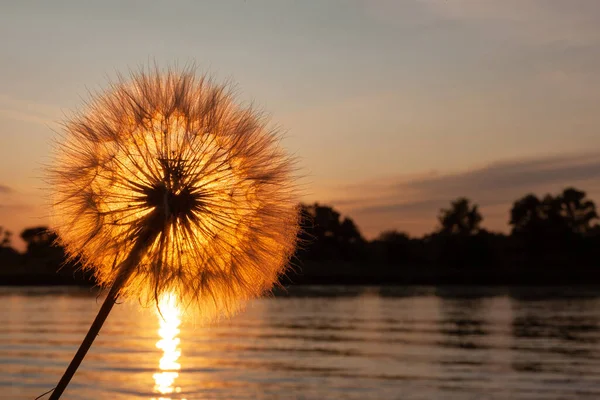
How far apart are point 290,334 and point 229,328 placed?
345 inches

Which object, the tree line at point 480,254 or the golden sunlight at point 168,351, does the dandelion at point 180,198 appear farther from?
the tree line at point 480,254

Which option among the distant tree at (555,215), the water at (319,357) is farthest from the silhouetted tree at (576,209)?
the water at (319,357)

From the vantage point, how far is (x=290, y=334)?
190 ft

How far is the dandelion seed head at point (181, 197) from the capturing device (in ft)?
11.1

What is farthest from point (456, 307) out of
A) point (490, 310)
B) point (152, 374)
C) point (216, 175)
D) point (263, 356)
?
point (216, 175)

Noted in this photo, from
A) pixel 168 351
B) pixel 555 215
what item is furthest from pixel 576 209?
pixel 168 351

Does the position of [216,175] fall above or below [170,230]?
above

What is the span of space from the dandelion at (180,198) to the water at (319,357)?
1546 cm

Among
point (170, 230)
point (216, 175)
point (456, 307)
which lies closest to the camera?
point (170, 230)

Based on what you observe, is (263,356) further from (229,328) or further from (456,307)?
(456,307)

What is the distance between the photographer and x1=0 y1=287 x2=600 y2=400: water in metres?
33.2

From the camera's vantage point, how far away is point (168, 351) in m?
50.0

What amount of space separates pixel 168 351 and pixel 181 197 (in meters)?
47.9

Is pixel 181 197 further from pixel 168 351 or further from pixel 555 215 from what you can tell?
pixel 555 215
